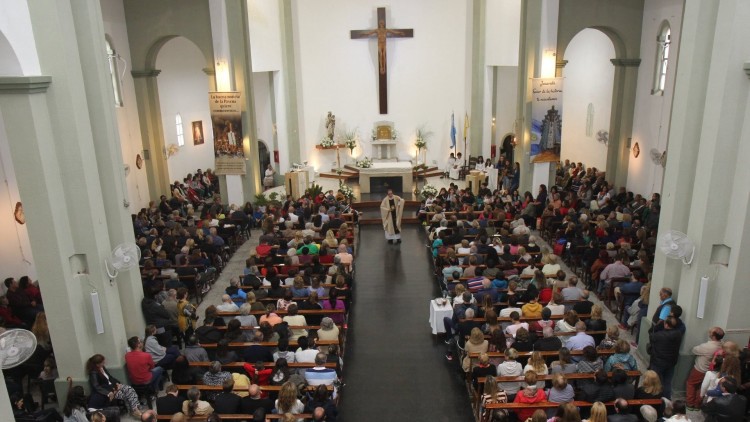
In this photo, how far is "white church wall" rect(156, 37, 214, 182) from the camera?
21.2 m

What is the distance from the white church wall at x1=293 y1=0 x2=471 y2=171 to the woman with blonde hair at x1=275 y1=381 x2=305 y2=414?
18.3 m

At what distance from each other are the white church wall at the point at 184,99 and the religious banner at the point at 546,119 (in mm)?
12949

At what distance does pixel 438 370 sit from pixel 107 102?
6934mm

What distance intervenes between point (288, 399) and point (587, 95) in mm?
18676

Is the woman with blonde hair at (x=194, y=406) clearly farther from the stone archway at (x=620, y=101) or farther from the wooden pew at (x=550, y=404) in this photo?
the stone archway at (x=620, y=101)

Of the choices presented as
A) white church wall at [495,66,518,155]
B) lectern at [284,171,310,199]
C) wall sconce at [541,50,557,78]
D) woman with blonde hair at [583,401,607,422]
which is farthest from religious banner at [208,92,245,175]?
woman with blonde hair at [583,401,607,422]

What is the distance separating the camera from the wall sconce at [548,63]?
17172 mm

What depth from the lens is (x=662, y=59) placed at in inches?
664

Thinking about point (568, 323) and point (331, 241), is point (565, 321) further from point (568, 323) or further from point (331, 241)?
point (331, 241)

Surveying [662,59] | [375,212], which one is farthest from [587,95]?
[375,212]

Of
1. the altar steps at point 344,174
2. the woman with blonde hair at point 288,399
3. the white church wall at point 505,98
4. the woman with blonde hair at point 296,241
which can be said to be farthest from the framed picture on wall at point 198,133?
the woman with blonde hair at point 288,399

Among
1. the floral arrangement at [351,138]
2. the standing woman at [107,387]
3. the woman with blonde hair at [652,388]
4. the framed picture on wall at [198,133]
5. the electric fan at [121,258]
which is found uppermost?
the framed picture on wall at [198,133]

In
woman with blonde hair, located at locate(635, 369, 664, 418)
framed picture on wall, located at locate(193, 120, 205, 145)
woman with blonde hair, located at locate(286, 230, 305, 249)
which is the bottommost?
woman with blonde hair, located at locate(635, 369, 664, 418)

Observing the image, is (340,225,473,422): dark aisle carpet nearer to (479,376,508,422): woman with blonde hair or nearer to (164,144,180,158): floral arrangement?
(479,376,508,422): woman with blonde hair
